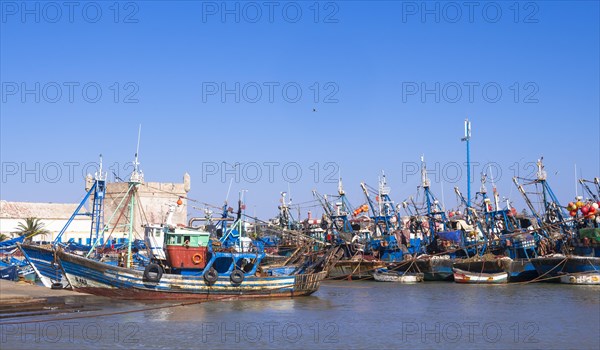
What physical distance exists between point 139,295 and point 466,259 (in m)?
20.6

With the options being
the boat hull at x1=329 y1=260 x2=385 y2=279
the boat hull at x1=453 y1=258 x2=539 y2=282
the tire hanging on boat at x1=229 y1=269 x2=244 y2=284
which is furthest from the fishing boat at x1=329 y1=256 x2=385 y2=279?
the tire hanging on boat at x1=229 y1=269 x2=244 y2=284

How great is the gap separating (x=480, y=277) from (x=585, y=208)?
23.2 feet

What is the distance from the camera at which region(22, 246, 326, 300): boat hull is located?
25.7 metres

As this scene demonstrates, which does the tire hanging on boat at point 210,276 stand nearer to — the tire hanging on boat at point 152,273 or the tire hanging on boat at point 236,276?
the tire hanging on boat at point 236,276

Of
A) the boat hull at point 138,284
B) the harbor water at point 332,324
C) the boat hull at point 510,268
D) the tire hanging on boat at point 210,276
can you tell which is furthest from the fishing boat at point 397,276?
the tire hanging on boat at point 210,276

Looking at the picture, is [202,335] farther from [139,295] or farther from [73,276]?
[73,276]

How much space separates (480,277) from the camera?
37.5 metres

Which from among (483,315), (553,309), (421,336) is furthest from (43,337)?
(553,309)

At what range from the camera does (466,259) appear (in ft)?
130

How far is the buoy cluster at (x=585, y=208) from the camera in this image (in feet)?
124

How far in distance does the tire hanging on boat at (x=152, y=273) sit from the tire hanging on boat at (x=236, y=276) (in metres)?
2.81

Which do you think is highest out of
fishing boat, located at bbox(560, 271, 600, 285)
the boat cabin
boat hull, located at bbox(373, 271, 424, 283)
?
the boat cabin

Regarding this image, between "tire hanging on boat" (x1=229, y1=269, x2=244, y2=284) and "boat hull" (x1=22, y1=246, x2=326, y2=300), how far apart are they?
149mm

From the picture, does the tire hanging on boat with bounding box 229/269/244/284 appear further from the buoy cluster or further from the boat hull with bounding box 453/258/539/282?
the buoy cluster
